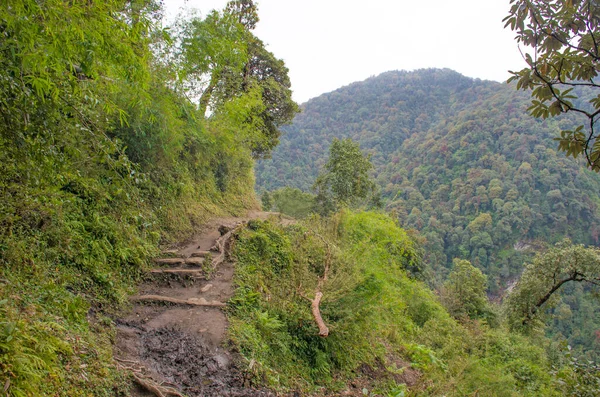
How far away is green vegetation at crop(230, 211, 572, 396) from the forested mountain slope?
20.6m

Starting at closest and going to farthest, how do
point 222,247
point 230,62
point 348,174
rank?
point 222,247, point 230,62, point 348,174

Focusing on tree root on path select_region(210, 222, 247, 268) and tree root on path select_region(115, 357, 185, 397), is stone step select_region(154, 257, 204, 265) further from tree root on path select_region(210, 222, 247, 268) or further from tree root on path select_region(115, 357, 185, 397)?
tree root on path select_region(115, 357, 185, 397)

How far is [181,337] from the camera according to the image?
4617mm

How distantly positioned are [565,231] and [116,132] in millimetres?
57344

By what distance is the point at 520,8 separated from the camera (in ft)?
7.63

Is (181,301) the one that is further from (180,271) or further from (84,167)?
(84,167)

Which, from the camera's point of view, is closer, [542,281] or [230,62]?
[230,62]

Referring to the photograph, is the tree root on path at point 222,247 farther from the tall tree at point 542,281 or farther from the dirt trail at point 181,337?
the tall tree at point 542,281

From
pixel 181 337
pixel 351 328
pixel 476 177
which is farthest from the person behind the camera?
pixel 476 177

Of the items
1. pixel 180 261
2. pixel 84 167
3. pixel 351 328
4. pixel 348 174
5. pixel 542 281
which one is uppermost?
pixel 84 167

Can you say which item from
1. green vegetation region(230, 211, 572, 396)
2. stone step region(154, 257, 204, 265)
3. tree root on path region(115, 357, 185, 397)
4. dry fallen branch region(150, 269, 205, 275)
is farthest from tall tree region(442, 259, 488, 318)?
tree root on path region(115, 357, 185, 397)

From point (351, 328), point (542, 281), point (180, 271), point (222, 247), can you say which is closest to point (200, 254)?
point (222, 247)

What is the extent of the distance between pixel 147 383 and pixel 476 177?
195 ft

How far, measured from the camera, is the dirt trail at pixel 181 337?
3.74m
